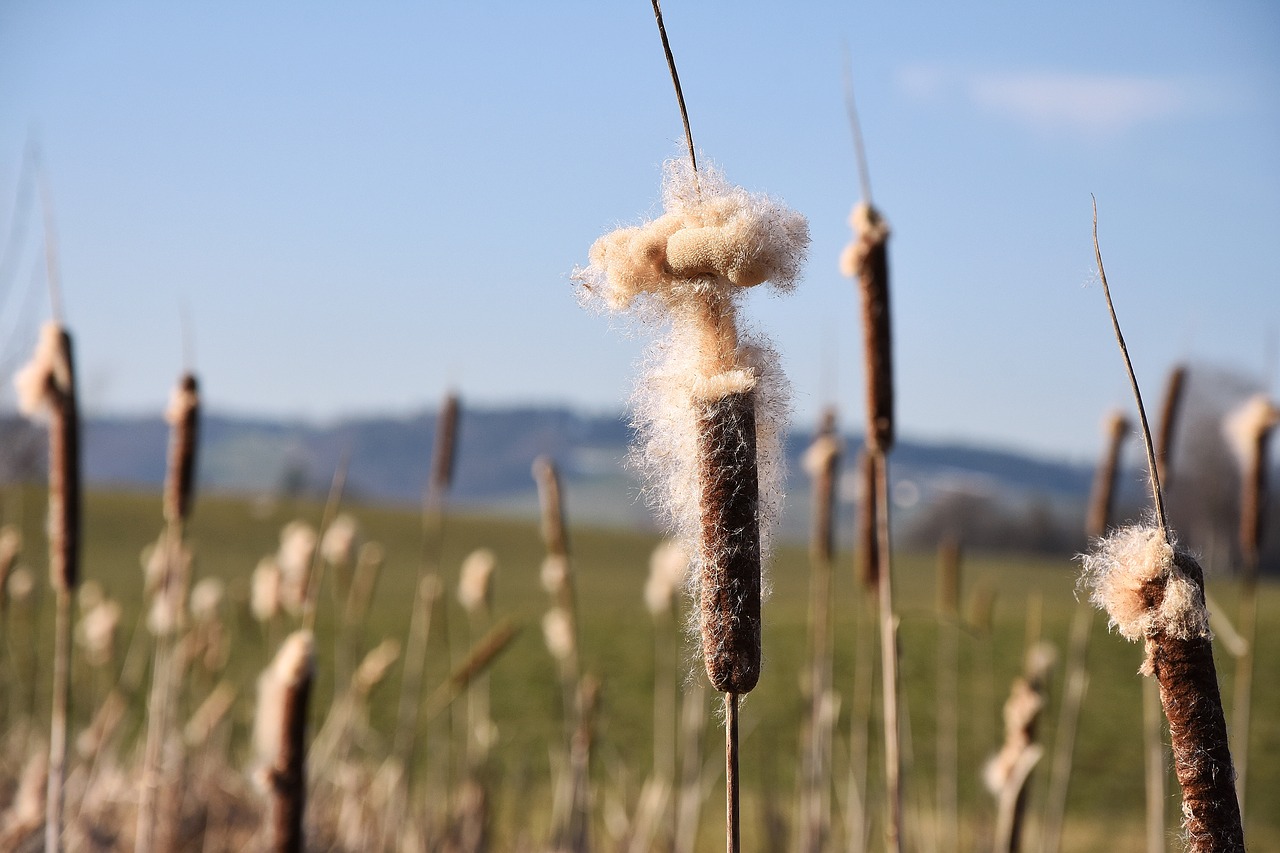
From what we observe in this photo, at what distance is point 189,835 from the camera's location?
3186 mm

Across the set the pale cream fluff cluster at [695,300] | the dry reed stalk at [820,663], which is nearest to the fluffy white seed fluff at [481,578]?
the dry reed stalk at [820,663]

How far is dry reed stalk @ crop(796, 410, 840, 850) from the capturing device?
2.21 m

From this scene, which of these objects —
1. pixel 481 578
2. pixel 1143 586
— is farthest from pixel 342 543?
pixel 1143 586

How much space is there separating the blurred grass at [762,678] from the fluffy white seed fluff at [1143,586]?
22cm

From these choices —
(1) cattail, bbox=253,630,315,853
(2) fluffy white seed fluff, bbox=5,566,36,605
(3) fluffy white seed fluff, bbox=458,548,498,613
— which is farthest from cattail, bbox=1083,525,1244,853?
(2) fluffy white seed fluff, bbox=5,566,36,605

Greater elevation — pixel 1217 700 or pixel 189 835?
pixel 1217 700

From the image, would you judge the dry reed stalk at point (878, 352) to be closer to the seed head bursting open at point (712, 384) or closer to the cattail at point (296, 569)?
the seed head bursting open at point (712, 384)

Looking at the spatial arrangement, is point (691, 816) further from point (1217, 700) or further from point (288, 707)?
point (1217, 700)

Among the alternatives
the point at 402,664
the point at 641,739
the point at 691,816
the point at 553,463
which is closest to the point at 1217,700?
the point at 553,463

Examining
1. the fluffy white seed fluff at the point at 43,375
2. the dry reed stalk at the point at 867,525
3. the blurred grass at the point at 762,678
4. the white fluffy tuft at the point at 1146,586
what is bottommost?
the blurred grass at the point at 762,678

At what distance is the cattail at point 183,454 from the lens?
190 cm

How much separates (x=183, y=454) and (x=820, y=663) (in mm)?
1219

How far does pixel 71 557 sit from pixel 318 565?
0.35 m

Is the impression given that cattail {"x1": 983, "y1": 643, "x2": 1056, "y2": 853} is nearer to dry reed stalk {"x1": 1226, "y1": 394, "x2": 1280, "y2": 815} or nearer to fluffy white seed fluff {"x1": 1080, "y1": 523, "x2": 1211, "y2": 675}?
dry reed stalk {"x1": 1226, "y1": 394, "x2": 1280, "y2": 815}
